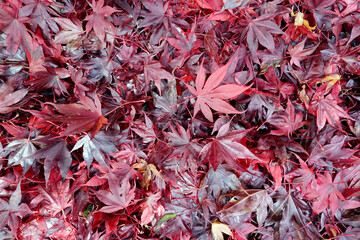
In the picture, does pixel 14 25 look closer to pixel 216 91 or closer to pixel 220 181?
pixel 216 91

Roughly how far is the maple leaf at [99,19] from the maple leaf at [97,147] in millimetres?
374

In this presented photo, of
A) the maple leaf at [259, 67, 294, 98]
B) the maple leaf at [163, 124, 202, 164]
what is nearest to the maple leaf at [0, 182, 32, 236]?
the maple leaf at [163, 124, 202, 164]

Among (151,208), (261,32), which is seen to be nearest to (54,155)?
(151,208)

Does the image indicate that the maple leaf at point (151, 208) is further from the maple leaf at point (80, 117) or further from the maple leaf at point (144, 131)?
the maple leaf at point (80, 117)

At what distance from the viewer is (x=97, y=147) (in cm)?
87

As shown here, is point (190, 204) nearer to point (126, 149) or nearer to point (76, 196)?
point (126, 149)

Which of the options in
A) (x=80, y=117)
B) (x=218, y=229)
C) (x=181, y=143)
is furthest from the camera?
(x=218, y=229)

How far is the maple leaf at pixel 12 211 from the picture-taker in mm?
924

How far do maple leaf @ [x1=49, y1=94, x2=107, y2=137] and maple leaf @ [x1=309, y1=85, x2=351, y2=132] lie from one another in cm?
81

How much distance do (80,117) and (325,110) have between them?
0.92m

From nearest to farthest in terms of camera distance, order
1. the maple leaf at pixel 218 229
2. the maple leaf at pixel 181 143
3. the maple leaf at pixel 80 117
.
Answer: the maple leaf at pixel 80 117
the maple leaf at pixel 181 143
the maple leaf at pixel 218 229

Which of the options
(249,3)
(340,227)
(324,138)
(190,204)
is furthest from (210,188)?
(249,3)

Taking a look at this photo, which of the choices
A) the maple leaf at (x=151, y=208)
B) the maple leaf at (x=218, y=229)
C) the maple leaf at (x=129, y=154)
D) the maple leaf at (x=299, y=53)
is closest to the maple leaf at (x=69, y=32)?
the maple leaf at (x=129, y=154)

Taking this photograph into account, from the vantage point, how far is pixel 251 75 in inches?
32.7
